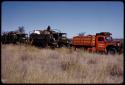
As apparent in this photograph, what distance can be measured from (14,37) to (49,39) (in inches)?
128

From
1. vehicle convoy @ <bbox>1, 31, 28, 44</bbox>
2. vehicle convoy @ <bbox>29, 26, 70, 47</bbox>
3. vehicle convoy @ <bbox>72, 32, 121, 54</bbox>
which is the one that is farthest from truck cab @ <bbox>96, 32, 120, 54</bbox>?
vehicle convoy @ <bbox>1, 31, 28, 44</bbox>

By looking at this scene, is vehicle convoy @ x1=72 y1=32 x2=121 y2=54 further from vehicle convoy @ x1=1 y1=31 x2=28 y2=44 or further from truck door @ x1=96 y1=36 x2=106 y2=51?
vehicle convoy @ x1=1 y1=31 x2=28 y2=44

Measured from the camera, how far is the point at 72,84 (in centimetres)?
582

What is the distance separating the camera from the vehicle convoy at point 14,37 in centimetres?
2116

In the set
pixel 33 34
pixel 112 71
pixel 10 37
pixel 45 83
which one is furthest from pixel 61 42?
pixel 45 83

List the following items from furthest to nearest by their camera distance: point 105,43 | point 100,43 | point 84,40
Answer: point 84,40, point 100,43, point 105,43

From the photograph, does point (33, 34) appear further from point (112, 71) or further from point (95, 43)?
point (112, 71)

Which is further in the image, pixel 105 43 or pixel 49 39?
pixel 49 39

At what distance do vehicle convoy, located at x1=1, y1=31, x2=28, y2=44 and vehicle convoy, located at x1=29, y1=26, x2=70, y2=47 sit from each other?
0.76m

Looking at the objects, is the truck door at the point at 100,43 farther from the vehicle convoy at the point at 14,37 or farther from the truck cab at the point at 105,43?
the vehicle convoy at the point at 14,37

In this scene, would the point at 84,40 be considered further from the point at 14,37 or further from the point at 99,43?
the point at 14,37

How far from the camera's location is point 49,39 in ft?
66.2

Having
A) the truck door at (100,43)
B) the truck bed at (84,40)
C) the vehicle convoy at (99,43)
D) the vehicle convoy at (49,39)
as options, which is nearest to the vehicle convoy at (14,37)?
the vehicle convoy at (49,39)

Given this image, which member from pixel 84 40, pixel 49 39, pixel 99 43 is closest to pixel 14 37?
pixel 49 39
